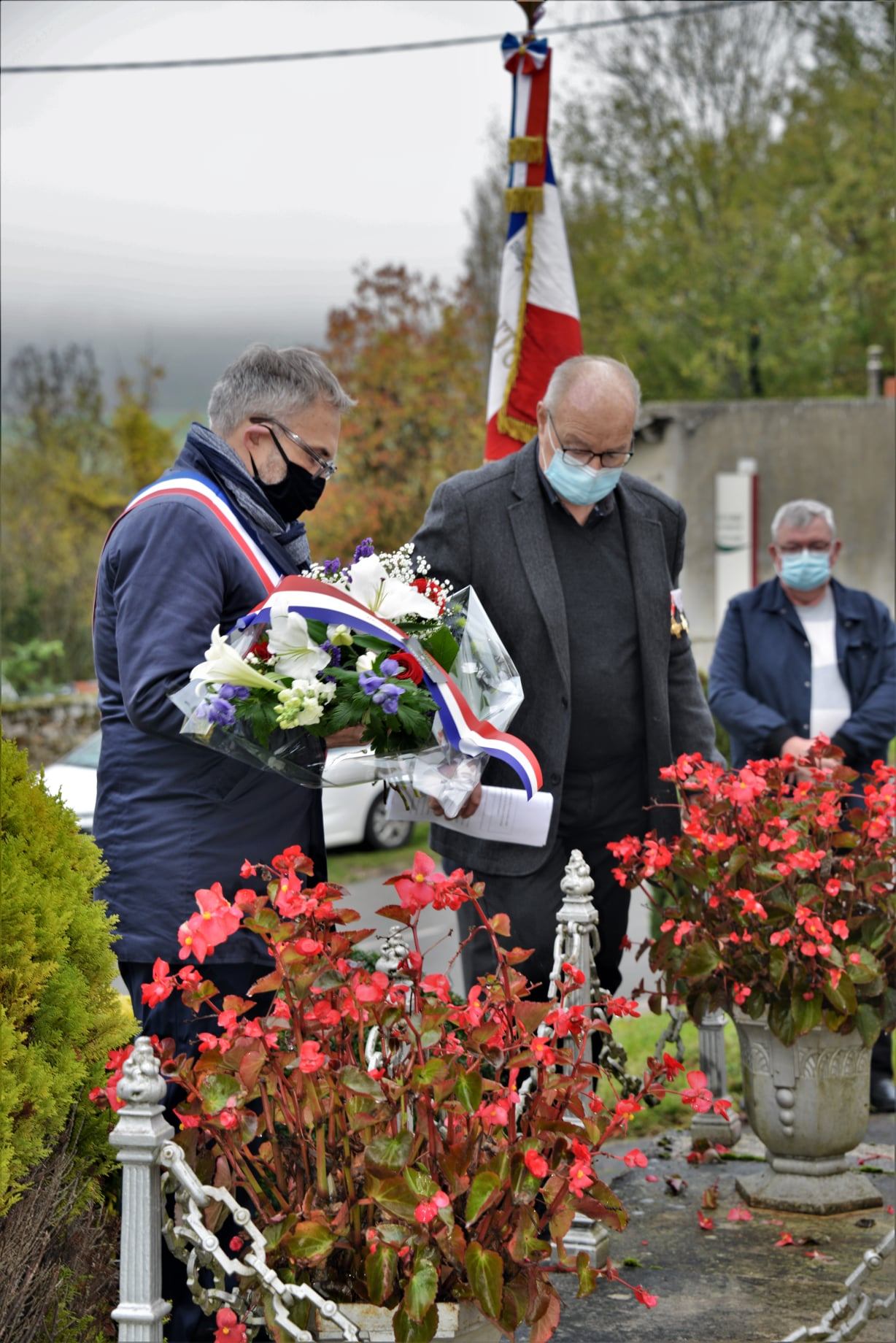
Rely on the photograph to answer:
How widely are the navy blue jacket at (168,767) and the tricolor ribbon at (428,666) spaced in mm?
242

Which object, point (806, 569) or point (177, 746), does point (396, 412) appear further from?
point (177, 746)

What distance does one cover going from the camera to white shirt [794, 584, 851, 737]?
5.38 metres

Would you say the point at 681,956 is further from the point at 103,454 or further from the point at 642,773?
the point at 103,454

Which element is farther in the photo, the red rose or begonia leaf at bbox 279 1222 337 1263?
the red rose

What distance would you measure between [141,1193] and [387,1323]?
15.5 inches

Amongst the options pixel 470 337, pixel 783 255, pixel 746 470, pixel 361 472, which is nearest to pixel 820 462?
pixel 746 470

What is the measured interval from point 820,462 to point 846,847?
1837cm

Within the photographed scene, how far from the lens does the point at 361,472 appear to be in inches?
635

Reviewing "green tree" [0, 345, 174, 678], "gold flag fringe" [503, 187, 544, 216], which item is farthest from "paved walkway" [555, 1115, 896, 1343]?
"green tree" [0, 345, 174, 678]

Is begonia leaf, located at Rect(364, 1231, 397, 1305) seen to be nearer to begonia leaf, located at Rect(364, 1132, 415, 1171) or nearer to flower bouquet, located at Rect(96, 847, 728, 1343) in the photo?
flower bouquet, located at Rect(96, 847, 728, 1343)

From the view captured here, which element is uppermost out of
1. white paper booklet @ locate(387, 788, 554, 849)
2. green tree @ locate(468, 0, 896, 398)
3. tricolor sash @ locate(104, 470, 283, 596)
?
green tree @ locate(468, 0, 896, 398)

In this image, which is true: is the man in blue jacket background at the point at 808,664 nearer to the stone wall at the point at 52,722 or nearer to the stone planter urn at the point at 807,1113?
the stone planter urn at the point at 807,1113

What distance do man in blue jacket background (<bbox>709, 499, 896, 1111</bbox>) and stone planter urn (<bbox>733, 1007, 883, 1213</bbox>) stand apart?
118cm

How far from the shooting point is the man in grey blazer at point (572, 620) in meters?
3.79
